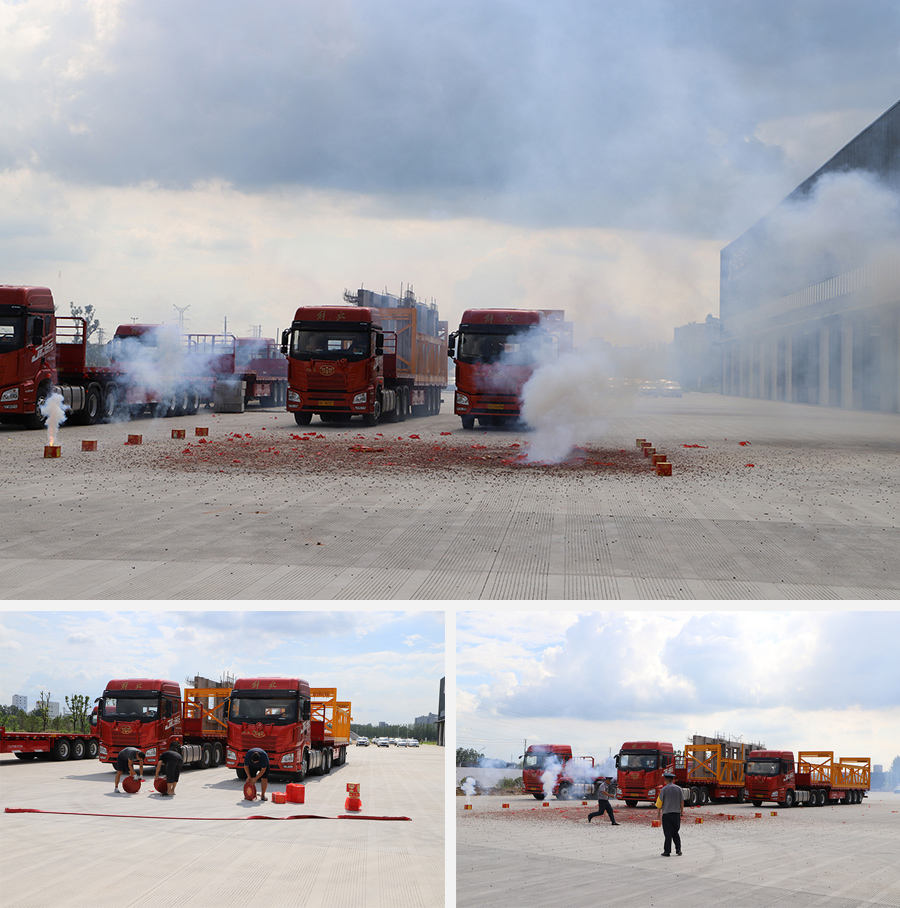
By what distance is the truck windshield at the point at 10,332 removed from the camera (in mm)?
26578

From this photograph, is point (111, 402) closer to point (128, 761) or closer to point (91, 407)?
point (91, 407)

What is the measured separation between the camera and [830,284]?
39.5m

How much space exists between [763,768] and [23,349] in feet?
71.5

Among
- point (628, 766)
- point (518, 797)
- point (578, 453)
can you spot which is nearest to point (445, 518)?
point (628, 766)

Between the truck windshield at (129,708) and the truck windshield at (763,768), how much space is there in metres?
12.0

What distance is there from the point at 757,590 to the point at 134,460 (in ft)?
49.7

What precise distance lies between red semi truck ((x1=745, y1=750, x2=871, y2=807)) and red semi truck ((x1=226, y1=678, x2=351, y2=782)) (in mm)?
9710

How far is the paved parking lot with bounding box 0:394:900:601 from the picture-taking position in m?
9.38

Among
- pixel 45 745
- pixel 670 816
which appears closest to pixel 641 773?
pixel 670 816

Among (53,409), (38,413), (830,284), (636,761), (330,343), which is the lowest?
(636,761)

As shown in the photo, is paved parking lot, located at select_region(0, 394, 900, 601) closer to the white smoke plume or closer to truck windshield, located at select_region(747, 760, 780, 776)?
the white smoke plume

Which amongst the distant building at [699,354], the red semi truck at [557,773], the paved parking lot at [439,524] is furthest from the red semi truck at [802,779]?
the distant building at [699,354]

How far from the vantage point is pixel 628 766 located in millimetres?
11859

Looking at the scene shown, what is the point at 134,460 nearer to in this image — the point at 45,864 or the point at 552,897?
the point at 45,864
